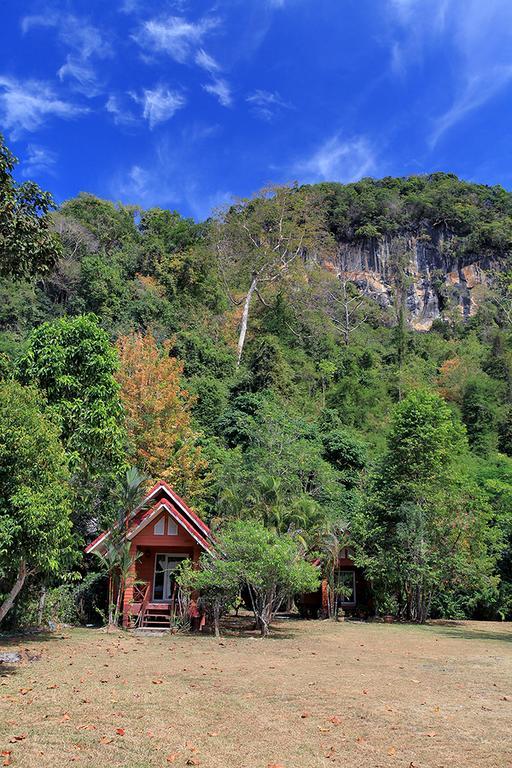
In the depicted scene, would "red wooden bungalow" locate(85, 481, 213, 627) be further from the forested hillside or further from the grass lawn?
the grass lawn

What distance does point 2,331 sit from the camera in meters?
29.1

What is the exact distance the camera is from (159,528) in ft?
53.0

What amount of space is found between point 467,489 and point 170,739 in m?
16.3

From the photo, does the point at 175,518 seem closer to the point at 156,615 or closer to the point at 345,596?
the point at 156,615

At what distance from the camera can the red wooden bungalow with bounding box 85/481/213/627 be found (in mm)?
15531

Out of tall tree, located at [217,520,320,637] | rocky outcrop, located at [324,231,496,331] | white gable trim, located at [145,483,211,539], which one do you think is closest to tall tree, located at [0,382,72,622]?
tall tree, located at [217,520,320,637]

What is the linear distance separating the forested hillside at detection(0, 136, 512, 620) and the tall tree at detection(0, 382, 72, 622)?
0.04 m

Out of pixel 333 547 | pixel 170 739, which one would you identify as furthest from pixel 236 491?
pixel 170 739

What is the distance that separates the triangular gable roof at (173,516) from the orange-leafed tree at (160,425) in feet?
13.9

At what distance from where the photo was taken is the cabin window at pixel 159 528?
16.1 m

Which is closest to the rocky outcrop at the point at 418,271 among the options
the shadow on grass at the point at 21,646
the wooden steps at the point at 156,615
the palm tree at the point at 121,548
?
the palm tree at the point at 121,548

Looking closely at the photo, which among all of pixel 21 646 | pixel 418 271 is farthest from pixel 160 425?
pixel 418 271

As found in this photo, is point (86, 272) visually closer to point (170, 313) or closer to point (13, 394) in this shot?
point (170, 313)

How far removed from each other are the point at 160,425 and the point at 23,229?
13.7 metres
